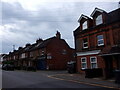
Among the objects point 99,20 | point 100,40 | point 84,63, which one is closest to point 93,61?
point 84,63

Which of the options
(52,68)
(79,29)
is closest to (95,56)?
(79,29)

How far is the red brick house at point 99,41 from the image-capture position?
17.3 meters

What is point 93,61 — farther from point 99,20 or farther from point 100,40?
point 99,20

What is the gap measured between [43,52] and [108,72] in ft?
76.5

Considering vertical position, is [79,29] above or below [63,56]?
above

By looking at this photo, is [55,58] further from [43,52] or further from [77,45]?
[77,45]

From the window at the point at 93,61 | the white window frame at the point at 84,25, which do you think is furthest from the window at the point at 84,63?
the white window frame at the point at 84,25

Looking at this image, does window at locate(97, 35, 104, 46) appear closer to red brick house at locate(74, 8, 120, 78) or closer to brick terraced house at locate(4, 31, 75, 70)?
red brick house at locate(74, 8, 120, 78)

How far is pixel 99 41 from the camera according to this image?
20.0m

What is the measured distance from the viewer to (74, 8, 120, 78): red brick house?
17.3 metres

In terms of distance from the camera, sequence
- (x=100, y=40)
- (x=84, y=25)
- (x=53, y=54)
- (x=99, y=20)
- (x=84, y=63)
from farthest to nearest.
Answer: (x=53, y=54), (x=84, y=25), (x=84, y=63), (x=99, y=20), (x=100, y=40)

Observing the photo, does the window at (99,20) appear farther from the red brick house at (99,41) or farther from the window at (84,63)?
the window at (84,63)

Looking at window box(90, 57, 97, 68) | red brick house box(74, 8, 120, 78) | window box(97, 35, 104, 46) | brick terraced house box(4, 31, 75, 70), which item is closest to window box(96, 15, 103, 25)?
red brick house box(74, 8, 120, 78)

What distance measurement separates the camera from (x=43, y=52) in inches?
1457
